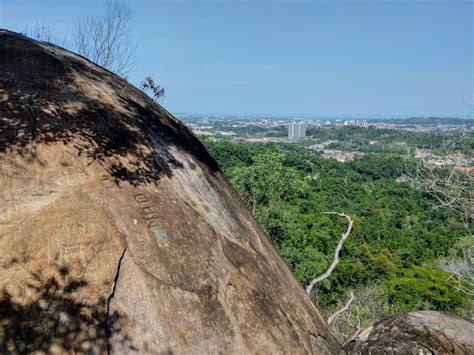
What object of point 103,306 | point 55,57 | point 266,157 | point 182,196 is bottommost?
point 266,157

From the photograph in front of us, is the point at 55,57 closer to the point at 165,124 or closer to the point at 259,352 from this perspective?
the point at 165,124

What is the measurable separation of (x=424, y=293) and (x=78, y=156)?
91.5ft

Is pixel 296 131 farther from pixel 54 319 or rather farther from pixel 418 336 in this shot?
pixel 54 319

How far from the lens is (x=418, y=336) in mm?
4074

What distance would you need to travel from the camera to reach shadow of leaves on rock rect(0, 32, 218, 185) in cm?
371

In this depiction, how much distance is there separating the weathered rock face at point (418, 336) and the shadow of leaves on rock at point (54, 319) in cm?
236

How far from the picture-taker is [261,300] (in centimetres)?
372

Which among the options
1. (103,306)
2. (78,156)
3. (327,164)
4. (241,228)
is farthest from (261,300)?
(327,164)

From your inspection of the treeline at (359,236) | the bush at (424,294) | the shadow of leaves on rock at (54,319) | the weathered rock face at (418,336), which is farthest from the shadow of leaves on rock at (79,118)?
the bush at (424,294)

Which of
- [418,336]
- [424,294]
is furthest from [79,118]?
[424,294]

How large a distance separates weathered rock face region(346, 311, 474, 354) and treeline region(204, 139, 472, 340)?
7014 mm

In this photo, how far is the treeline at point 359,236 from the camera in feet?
74.9

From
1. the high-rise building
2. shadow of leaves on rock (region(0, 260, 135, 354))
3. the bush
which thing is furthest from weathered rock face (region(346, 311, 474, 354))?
the high-rise building

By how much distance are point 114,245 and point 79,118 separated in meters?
1.34
